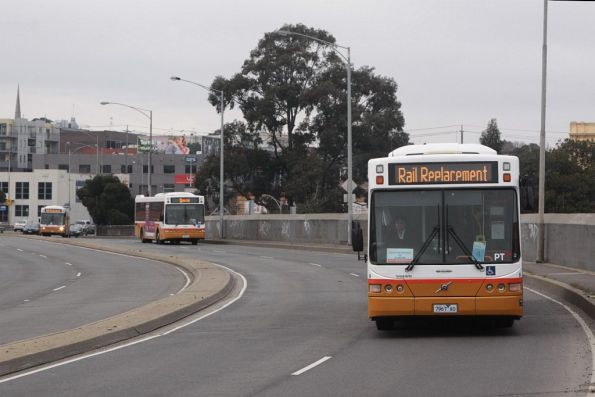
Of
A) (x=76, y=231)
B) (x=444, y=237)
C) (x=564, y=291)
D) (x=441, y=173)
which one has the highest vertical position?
(x=441, y=173)

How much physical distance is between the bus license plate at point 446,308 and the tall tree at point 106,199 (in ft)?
324

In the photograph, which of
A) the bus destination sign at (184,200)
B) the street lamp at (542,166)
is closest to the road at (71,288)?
the bus destination sign at (184,200)

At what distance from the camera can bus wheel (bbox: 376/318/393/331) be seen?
1664 cm

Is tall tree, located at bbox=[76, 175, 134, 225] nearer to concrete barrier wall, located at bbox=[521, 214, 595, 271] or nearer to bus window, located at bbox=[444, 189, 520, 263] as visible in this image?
concrete barrier wall, located at bbox=[521, 214, 595, 271]

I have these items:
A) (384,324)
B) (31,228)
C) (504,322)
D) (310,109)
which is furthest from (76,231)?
(504,322)

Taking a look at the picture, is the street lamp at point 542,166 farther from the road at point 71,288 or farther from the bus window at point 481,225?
the bus window at point 481,225

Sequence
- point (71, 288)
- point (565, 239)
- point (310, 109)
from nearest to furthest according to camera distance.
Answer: point (71, 288)
point (565, 239)
point (310, 109)

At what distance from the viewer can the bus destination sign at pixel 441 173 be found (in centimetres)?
Result: 1630

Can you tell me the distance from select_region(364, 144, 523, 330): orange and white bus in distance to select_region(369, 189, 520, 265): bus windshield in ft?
0.05

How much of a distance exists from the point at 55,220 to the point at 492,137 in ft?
139

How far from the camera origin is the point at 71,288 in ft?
99.3

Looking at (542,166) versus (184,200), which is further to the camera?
(184,200)

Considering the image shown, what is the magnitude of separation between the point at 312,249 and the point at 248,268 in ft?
50.8

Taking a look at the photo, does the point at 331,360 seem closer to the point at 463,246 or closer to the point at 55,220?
the point at 463,246
